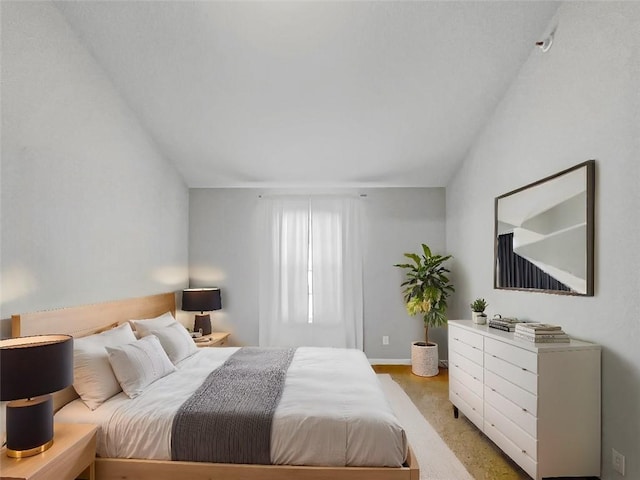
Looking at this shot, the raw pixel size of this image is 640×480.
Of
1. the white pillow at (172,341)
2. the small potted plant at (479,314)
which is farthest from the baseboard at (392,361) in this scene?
the white pillow at (172,341)

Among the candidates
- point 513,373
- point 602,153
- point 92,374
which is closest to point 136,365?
point 92,374

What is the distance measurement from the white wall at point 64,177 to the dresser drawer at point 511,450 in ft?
10.2

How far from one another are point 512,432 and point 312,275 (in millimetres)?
3204

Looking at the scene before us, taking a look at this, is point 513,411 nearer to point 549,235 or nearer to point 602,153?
point 549,235

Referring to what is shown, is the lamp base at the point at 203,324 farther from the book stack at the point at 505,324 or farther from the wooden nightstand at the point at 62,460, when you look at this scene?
the book stack at the point at 505,324

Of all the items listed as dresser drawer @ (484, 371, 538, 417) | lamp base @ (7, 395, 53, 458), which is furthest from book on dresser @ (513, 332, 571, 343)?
lamp base @ (7, 395, 53, 458)

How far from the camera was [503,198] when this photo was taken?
3854mm

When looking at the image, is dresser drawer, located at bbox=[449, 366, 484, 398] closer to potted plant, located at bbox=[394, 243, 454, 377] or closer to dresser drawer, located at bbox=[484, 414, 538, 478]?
dresser drawer, located at bbox=[484, 414, 538, 478]

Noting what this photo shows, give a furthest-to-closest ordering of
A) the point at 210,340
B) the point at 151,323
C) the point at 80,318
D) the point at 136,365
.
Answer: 1. the point at 210,340
2. the point at 151,323
3. the point at 80,318
4. the point at 136,365

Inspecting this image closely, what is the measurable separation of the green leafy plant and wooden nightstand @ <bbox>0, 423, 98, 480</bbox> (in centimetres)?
367

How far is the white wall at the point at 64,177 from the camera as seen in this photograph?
2432mm

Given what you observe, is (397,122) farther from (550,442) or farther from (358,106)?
(550,442)

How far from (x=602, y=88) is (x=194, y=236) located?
4587 mm

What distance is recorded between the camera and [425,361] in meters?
4.99
